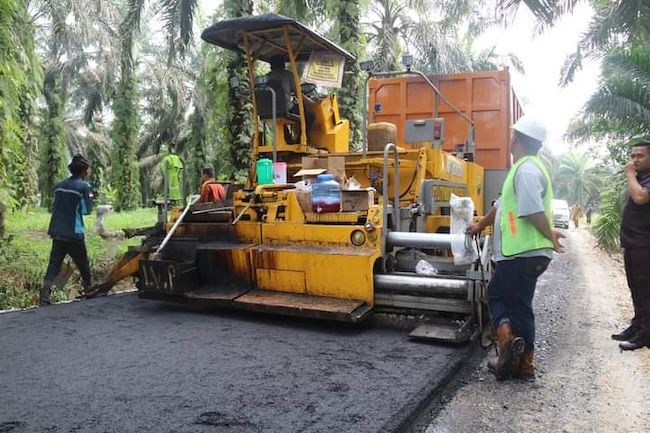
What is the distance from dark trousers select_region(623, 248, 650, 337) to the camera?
4.11 m

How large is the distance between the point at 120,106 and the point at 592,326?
19.5 meters

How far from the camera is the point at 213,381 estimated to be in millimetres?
3080

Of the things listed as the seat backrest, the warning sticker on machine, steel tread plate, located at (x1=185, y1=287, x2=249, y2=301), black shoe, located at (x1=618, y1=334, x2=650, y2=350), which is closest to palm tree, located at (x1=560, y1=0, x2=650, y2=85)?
the warning sticker on machine

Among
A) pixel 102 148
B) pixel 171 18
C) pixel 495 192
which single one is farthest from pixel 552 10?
pixel 102 148

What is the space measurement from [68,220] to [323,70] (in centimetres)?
309

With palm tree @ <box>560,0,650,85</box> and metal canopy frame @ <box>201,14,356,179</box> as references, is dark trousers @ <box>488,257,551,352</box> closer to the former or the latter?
metal canopy frame @ <box>201,14,356,179</box>

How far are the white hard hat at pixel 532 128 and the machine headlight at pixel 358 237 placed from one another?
1.41 m

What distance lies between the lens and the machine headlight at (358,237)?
14.2ft

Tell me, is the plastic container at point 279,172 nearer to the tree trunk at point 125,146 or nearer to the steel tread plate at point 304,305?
the steel tread plate at point 304,305

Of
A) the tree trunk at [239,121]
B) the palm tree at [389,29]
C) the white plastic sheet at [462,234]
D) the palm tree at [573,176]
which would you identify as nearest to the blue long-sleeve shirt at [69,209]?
the white plastic sheet at [462,234]

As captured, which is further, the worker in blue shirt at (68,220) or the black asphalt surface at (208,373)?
the worker in blue shirt at (68,220)

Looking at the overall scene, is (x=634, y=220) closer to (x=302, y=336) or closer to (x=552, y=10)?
(x=302, y=336)

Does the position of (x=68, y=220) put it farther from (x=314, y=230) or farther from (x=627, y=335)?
(x=627, y=335)

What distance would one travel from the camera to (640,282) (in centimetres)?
415
